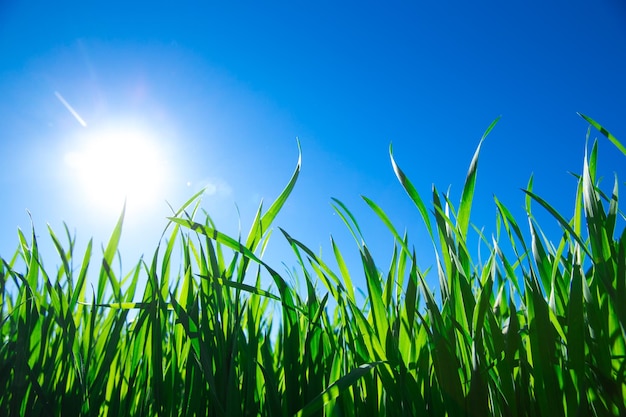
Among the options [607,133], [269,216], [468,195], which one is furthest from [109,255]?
[607,133]

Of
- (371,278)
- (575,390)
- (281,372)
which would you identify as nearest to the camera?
(575,390)

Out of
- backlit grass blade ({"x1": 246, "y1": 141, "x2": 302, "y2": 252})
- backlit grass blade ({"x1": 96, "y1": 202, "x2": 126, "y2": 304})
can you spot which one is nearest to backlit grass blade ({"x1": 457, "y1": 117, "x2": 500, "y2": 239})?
backlit grass blade ({"x1": 246, "y1": 141, "x2": 302, "y2": 252})

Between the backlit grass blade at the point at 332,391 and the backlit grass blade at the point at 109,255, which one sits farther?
the backlit grass blade at the point at 109,255

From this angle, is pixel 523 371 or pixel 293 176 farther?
pixel 293 176

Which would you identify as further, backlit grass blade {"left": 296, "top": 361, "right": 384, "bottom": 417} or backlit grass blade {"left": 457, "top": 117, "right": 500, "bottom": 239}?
backlit grass blade {"left": 457, "top": 117, "right": 500, "bottom": 239}

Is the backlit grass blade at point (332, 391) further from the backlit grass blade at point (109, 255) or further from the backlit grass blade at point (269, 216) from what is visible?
the backlit grass blade at point (109, 255)

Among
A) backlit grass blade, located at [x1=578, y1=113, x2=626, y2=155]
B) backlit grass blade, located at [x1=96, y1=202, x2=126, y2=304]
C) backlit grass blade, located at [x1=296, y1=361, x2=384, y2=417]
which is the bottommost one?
backlit grass blade, located at [x1=296, y1=361, x2=384, y2=417]

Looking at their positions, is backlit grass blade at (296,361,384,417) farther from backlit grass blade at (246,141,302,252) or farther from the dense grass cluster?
backlit grass blade at (246,141,302,252)

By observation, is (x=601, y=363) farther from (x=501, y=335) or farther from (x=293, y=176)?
(x=293, y=176)

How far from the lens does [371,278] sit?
2.01ft

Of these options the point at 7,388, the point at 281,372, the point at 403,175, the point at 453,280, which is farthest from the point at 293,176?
the point at 7,388

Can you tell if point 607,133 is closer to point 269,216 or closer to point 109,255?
point 269,216

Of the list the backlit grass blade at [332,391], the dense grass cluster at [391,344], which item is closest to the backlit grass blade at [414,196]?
the dense grass cluster at [391,344]

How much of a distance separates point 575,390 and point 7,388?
77 centimetres
